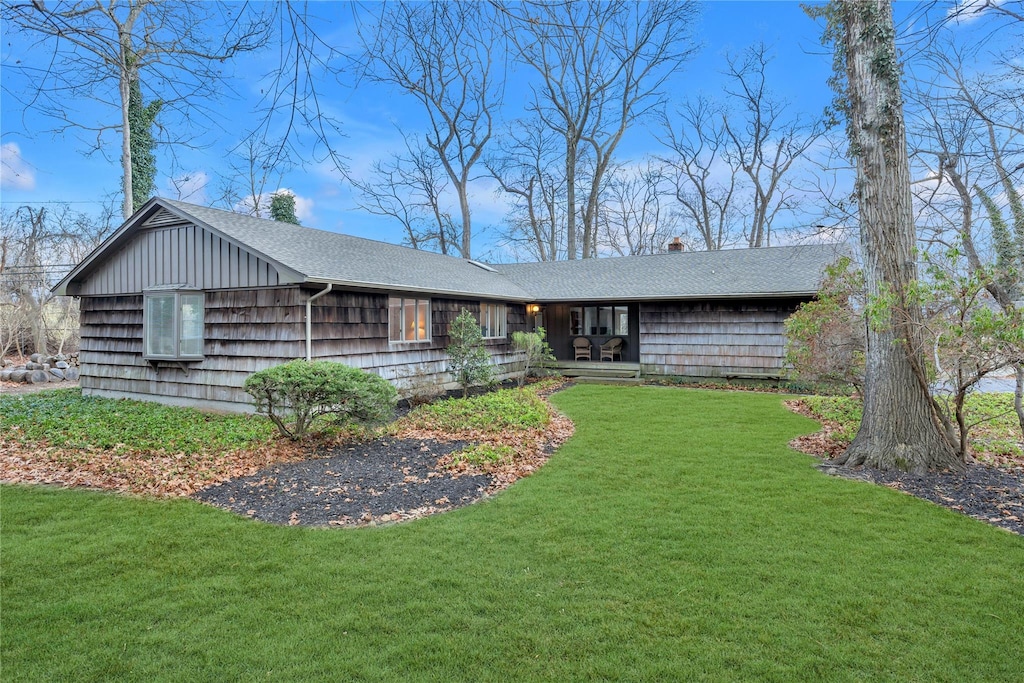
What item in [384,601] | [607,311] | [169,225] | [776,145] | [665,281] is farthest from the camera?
[776,145]

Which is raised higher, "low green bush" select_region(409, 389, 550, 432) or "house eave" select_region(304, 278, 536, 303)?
"house eave" select_region(304, 278, 536, 303)

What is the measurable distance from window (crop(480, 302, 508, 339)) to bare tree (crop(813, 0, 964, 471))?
9.63 metres

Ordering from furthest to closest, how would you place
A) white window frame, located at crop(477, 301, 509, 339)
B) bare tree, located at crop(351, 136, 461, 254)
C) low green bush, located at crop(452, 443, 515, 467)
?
1. bare tree, located at crop(351, 136, 461, 254)
2. white window frame, located at crop(477, 301, 509, 339)
3. low green bush, located at crop(452, 443, 515, 467)

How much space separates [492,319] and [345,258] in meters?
5.19

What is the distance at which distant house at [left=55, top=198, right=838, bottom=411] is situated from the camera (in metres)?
9.73

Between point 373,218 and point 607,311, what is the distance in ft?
47.9

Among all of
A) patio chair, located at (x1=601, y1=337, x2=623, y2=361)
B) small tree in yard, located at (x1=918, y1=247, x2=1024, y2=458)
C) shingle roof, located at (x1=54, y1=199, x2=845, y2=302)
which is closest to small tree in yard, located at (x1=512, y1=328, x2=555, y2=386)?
shingle roof, located at (x1=54, y1=199, x2=845, y2=302)

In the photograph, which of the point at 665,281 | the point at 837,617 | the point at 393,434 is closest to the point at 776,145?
the point at 665,281

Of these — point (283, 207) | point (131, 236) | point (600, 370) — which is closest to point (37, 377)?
point (131, 236)

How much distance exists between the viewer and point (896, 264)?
6262 mm

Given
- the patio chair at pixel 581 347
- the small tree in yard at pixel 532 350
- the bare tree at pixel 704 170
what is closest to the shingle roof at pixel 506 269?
the small tree in yard at pixel 532 350

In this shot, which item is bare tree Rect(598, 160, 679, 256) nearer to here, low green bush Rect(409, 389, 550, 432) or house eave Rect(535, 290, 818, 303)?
house eave Rect(535, 290, 818, 303)

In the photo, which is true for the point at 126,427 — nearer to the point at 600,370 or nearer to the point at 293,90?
the point at 293,90

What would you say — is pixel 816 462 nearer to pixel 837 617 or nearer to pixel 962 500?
pixel 962 500
